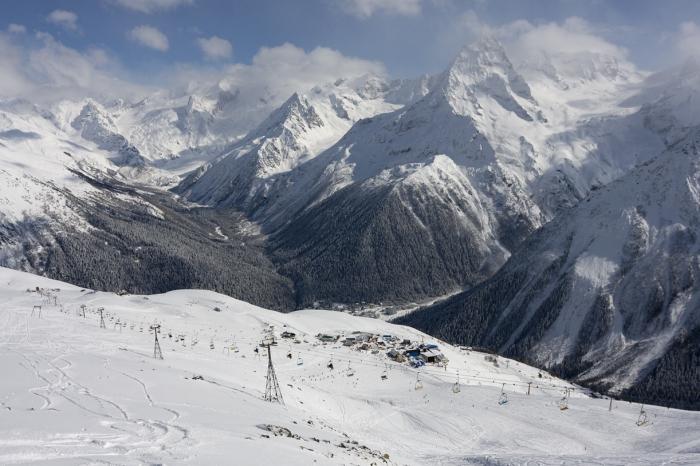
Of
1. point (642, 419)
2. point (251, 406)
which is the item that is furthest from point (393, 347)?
point (251, 406)

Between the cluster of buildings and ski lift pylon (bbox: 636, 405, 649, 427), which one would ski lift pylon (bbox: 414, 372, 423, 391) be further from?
ski lift pylon (bbox: 636, 405, 649, 427)

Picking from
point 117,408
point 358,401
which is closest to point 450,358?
point 358,401

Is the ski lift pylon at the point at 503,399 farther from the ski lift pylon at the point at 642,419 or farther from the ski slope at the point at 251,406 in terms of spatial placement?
the ski lift pylon at the point at 642,419

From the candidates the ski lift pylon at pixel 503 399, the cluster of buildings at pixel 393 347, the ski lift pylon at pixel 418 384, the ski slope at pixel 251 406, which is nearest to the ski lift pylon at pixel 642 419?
the ski slope at pixel 251 406

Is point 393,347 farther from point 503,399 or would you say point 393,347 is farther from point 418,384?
point 503,399

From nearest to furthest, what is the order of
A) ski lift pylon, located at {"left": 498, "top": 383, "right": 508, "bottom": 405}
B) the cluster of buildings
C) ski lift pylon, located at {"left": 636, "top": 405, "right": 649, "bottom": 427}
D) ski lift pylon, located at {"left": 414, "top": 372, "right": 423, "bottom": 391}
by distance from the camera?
ski lift pylon, located at {"left": 636, "top": 405, "right": 649, "bottom": 427}
ski lift pylon, located at {"left": 498, "top": 383, "right": 508, "bottom": 405}
ski lift pylon, located at {"left": 414, "top": 372, "right": 423, "bottom": 391}
the cluster of buildings

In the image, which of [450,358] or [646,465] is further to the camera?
[450,358]

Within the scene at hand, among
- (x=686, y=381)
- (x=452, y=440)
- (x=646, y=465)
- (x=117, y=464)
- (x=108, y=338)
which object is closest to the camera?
(x=117, y=464)

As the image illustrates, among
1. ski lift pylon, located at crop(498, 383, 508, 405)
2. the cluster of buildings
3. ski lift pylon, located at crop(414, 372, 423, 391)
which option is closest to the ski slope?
ski lift pylon, located at crop(498, 383, 508, 405)

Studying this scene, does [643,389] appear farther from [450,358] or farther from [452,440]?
[452,440]
